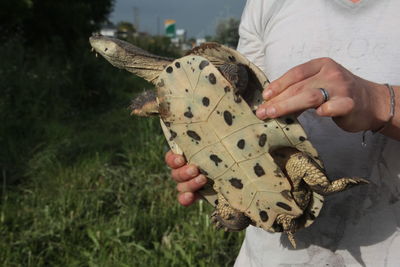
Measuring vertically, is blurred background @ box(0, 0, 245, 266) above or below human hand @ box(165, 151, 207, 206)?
above

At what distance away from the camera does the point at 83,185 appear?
10.4ft

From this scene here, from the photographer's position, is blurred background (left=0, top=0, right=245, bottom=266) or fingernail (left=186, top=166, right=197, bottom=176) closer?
fingernail (left=186, top=166, right=197, bottom=176)

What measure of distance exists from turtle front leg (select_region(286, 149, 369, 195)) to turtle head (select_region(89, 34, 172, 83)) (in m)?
0.43

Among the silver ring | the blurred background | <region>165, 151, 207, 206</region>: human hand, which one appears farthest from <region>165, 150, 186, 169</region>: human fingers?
the blurred background

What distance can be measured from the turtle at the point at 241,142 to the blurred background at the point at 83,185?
4.60ft

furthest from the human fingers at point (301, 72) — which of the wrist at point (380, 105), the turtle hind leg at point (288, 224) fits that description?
the turtle hind leg at point (288, 224)

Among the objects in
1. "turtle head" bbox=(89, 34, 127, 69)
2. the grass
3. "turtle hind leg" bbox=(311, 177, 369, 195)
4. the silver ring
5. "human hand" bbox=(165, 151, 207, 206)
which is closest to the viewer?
the silver ring

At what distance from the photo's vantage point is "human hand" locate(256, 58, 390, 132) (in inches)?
30.3

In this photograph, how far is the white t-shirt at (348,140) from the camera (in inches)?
37.4

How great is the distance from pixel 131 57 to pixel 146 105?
0.17m

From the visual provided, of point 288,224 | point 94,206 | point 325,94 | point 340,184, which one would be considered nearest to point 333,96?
point 325,94

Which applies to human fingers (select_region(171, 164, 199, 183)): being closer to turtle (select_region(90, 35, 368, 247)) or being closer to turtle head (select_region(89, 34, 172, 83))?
turtle (select_region(90, 35, 368, 247))

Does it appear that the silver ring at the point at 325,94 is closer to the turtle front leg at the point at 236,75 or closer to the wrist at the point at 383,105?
the wrist at the point at 383,105

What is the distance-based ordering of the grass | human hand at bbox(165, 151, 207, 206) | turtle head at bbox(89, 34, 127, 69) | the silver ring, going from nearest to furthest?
the silver ring
human hand at bbox(165, 151, 207, 206)
turtle head at bbox(89, 34, 127, 69)
the grass
